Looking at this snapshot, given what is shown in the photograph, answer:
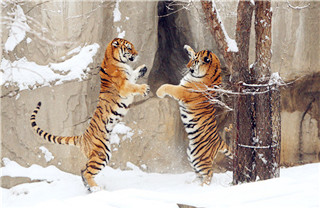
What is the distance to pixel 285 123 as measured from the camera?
543 cm

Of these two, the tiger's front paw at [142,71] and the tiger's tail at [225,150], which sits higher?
the tiger's front paw at [142,71]

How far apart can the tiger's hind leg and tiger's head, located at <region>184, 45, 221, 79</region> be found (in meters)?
1.29

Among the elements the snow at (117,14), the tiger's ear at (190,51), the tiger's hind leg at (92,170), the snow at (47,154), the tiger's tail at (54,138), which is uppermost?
the snow at (117,14)

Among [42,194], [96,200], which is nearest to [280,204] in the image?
[96,200]

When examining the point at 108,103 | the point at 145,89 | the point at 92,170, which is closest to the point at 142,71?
the point at 145,89

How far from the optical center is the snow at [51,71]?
4840 millimetres

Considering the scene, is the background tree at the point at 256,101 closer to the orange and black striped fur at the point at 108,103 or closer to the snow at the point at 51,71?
the orange and black striped fur at the point at 108,103

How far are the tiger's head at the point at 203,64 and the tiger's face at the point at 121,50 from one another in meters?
0.65

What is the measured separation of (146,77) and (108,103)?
0.55m

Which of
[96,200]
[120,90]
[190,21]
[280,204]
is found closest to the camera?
[280,204]

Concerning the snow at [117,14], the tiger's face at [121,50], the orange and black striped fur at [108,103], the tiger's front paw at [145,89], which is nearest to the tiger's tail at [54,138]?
the orange and black striped fur at [108,103]

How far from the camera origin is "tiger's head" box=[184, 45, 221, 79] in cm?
479

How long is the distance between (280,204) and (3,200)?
305cm

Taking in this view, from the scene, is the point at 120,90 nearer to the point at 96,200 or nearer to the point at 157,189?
the point at 157,189
